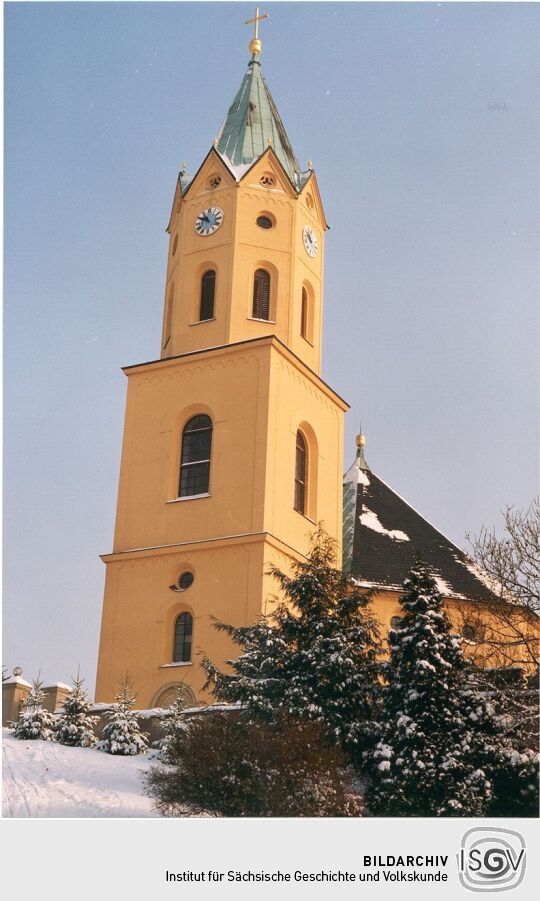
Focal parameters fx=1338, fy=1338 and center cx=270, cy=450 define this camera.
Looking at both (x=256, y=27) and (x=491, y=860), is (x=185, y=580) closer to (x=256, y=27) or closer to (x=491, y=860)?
(x=256, y=27)

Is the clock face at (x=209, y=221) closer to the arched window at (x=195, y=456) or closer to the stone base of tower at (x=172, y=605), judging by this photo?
the arched window at (x=195, y=456)

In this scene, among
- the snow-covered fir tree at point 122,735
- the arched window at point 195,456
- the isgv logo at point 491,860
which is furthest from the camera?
the arched window at point 195,456

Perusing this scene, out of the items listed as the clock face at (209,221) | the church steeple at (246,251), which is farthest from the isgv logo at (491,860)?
the clock face at (209,221)

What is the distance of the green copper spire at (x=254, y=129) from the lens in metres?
33.7

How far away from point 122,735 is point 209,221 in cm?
1477

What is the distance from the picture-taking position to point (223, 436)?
2947 cm

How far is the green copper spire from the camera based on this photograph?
3372 cm

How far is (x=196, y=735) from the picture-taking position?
19422mm

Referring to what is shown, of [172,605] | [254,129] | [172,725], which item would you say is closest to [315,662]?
[172,725]

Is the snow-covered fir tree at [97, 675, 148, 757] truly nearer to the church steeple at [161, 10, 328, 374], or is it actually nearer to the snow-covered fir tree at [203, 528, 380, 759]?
the snow-covered fir tree at [203, 528, 380, 759]

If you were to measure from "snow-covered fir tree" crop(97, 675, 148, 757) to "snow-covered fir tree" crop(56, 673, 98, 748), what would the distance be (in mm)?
288

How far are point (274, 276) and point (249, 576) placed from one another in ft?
27.3

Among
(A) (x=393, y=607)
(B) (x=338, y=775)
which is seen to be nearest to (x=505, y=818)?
(B) (x=338, y=775)

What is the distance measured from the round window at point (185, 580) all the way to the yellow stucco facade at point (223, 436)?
0.10m
